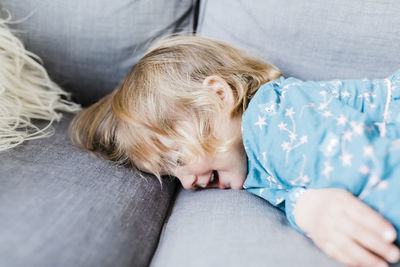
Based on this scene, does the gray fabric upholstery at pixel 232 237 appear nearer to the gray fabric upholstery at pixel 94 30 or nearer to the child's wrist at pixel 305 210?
the child's wrist at pixel 305 210

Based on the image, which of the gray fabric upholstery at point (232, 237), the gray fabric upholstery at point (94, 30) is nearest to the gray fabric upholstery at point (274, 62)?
the gray fabric upholstery at point (232, 237)

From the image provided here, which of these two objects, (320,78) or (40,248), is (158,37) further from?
(40,248)

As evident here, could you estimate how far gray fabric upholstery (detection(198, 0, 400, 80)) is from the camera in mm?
881

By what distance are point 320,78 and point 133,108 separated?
459mm

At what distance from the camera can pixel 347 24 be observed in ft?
2.94

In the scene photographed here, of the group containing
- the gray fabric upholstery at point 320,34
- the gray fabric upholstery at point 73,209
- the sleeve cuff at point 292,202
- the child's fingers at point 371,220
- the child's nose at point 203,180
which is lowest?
the child's nose at point 203,180

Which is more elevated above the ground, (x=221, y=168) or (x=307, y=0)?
(x=307, y=0)

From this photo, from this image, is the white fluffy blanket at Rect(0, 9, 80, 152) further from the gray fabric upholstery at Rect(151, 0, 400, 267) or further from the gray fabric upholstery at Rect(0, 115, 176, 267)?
the gray fabric upholstery at Rect(151, 0, 400, 267)

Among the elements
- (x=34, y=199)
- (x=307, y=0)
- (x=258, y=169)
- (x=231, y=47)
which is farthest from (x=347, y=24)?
(x=34, y=199)

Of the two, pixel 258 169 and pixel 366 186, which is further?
pixel 258 169

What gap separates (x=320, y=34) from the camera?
92 centimetres

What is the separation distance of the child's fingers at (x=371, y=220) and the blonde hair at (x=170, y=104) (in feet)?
0.99

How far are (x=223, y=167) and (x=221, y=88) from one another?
0.55 feet

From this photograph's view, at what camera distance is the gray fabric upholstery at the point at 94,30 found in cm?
101
